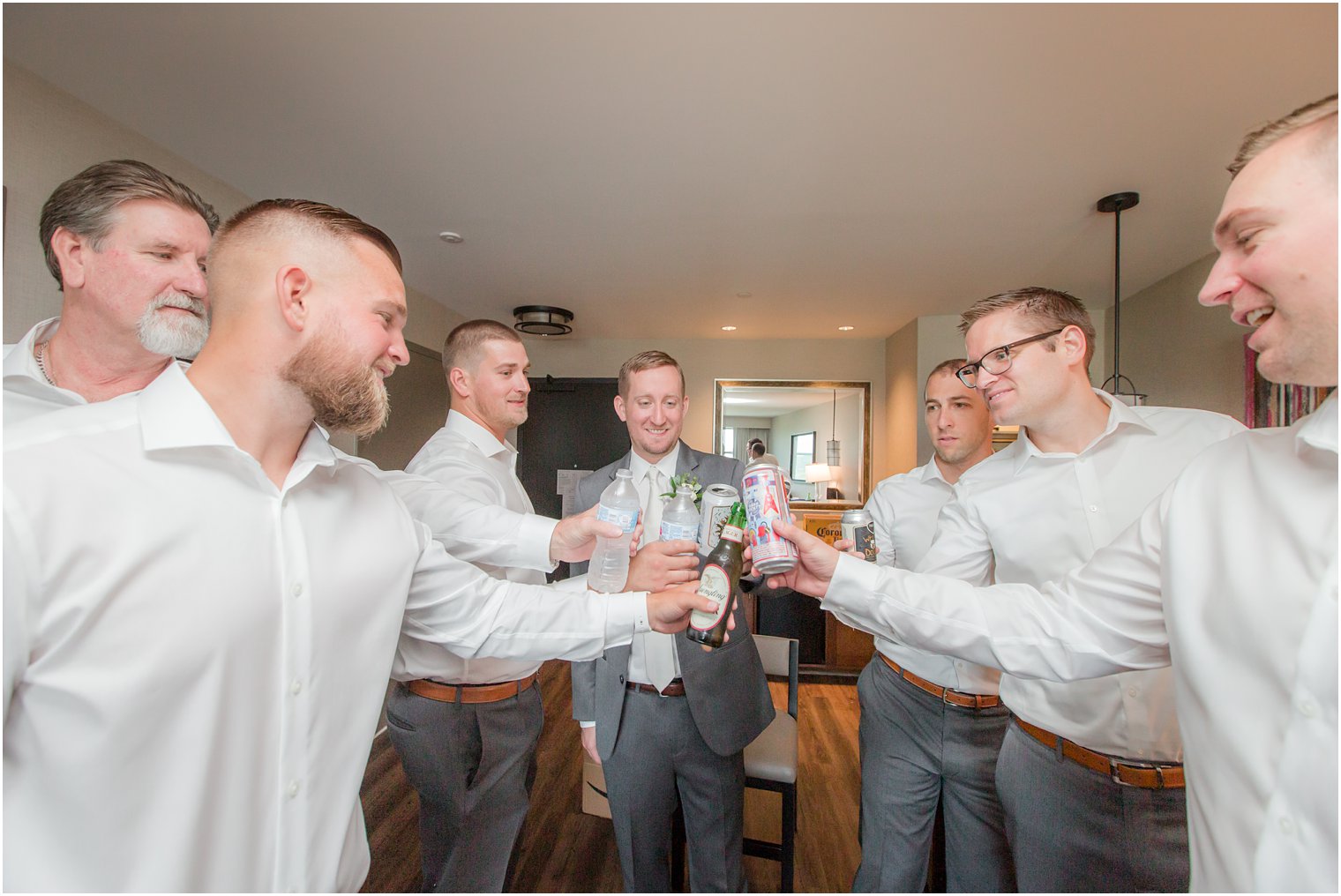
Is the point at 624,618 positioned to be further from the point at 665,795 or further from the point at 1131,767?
the point at 1131,767

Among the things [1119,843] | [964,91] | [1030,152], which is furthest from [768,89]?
[1119,843]

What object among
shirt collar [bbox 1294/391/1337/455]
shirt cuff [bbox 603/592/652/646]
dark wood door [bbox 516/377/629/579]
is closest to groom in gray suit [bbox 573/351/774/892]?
shirt cuff [bbox 603/592/652/646]

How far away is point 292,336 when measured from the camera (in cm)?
96

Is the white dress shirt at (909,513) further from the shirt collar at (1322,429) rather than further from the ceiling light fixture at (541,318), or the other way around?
the ceiling light fixture at (541,318)

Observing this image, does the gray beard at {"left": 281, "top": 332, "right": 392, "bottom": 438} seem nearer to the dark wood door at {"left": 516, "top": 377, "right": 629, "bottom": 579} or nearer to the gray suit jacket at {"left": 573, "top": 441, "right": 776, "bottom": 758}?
the gray suit jacket at {"left": 573, "top": 441, "right": 776, "bottom": 758}

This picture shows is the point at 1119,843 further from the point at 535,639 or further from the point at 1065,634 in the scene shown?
the point at 535,639

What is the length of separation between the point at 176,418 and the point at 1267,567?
1.62m

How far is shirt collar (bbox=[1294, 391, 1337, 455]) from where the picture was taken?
748mm

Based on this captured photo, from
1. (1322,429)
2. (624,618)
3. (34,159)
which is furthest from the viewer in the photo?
(34,159)

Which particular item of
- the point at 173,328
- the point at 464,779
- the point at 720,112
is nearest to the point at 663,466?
the point at 464,779

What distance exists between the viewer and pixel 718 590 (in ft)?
4.19

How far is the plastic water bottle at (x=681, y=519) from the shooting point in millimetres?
1457

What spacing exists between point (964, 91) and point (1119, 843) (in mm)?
2277

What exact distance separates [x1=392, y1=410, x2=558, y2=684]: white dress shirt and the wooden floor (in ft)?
3.77
